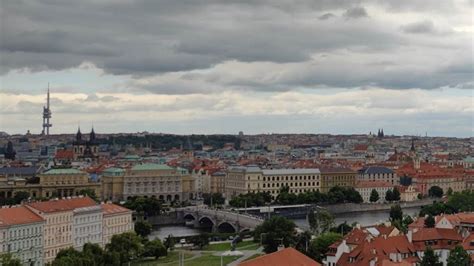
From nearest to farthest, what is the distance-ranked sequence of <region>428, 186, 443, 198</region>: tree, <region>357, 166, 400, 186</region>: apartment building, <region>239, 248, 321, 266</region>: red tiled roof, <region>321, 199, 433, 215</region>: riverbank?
<region>239, 248, 321, 266</region>: red tiled roof → <region>321, 199, 433, 215</region>: riverbank → <region>428, 186, 443, 198</region>: tree → <region>357, 166, 400, 186</region>: apartment building

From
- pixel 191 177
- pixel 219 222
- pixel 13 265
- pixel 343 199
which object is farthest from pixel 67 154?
pixel 13 265

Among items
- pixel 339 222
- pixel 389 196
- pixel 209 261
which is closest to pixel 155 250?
pixel 209 261

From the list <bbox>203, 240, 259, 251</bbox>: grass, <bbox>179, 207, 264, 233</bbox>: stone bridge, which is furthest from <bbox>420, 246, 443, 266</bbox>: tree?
<bbox>179, 207, 264, 233</bbox>: stone bridge

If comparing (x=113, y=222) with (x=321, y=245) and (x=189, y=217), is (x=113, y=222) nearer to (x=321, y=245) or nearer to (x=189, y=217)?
(x=321, y=245)

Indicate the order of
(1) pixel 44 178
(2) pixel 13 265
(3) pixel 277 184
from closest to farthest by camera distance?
1. (2) pixel 13 265
2. (1) pixel 44 178
3. (3) pixel 277 184

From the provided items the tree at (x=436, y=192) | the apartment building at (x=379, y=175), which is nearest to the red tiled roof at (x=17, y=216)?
the tree at (x=436, y=192)

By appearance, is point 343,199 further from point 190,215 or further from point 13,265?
point 13,265

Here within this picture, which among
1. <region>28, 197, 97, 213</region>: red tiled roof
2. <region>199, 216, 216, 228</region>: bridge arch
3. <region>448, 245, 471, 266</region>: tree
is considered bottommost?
<region>199, 216, 216, 228</region>: bridge arch

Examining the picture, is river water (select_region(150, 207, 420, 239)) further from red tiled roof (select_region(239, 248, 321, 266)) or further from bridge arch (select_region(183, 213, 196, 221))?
red tiled roof (select_region(239, 248, 321, 266))
